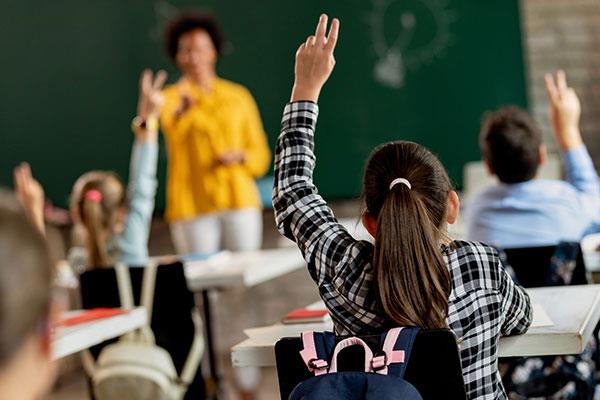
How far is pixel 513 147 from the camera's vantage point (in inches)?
120

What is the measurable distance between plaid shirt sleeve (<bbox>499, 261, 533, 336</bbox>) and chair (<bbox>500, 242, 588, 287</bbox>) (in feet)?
2.66

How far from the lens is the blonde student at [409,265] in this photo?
6.04 feet

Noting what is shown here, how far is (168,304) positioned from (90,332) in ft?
2.56

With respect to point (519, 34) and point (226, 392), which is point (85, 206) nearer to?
point (226, 392)

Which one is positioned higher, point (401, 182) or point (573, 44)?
point (573, 44)

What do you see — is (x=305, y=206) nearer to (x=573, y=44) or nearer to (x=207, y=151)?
(x=207, y=151)

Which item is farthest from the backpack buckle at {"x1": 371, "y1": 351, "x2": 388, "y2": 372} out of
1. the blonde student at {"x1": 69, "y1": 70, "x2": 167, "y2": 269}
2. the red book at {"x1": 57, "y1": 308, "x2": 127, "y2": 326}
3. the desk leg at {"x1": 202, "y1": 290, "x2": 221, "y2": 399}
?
the desk leg at {"x1": 202, "y1": 290, "x2": 221, "y2": 399}

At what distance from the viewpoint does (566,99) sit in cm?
320

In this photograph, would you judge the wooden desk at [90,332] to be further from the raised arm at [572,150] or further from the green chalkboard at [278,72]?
the green chalkboard at [278,72]

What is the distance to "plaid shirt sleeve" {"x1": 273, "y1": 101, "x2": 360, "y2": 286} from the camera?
196cm

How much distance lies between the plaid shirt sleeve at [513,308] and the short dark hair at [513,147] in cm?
113

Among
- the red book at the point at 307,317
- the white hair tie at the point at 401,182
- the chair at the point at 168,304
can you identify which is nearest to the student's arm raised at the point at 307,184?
the white hair tie at the point at 401,182

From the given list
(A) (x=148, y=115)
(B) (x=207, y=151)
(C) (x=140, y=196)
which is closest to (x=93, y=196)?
(C) (x=140, y=196)

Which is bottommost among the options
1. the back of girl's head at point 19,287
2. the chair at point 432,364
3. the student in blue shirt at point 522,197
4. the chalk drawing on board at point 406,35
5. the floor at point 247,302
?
the floor at point 247,302
